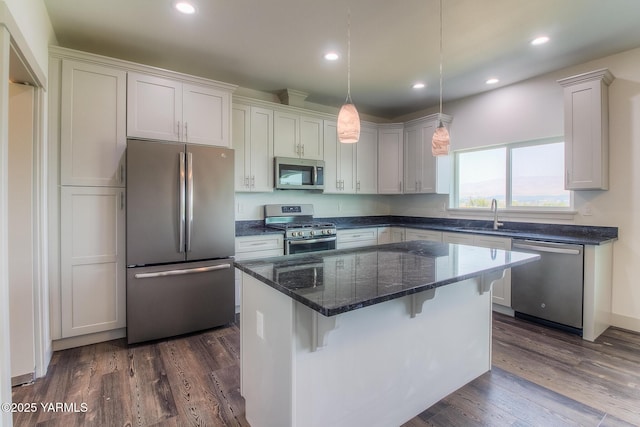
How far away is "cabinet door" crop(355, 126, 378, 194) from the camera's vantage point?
490 centimetres

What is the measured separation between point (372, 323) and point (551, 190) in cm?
328

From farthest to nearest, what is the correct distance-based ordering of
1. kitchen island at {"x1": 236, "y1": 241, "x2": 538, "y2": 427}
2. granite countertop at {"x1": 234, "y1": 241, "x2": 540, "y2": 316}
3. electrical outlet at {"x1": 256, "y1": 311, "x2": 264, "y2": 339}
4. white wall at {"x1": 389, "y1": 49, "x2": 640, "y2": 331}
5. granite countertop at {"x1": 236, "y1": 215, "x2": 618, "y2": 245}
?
1. granite countertop at {"x1": 236, "y1": 215, "x2": 618, "y2": 245}
2. white wall at {"x1": 389, "y1": 49, "x2": 640, "y2": 331}
3. electrical outlet at {"x1": 256, "y1": 311, "x2": 264, "y2": 339}
4. kitchen island at {"x1": 236, "y1": 241, "x2": 538, "y2": 427}
5. granite countertop at {"x1": 234, "y1": 241, "x2": 540, "y2": 316}

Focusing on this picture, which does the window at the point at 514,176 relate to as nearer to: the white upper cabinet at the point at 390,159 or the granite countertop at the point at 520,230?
the granite countertop at the point at 520,230

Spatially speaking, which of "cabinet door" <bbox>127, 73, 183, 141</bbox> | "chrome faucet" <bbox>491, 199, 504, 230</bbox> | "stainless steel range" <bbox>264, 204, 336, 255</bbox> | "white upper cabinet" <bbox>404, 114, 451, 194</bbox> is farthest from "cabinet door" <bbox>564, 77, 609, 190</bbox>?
"cabinet door" <bbox>127, 73, 183, 141</bbox>

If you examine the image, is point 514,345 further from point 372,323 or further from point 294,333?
point 294,333

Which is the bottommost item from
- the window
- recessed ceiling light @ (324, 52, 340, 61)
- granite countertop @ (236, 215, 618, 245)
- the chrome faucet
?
granite countertop @ (236, 215, 618, 245)

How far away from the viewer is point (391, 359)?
175cm

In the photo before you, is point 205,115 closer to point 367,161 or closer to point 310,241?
point 310,241

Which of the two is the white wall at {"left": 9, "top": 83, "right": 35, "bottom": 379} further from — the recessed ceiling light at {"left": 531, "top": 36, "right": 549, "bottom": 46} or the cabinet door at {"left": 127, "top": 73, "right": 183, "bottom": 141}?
the recessed ceiling light at {"left": 531, "top": 36, "right": 549, "bottom": 46}

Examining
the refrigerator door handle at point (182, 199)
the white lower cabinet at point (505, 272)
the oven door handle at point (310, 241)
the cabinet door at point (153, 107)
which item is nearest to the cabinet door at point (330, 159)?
the oven door handle at point (310, 241)

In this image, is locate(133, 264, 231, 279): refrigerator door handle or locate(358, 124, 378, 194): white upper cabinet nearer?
locate(133, 264, 231, 279): refrigerator door handle

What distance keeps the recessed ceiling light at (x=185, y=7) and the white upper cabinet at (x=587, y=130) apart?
3.60 meters

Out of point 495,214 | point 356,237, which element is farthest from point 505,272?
point 356,237

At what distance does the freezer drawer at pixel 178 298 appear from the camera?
2.74m
